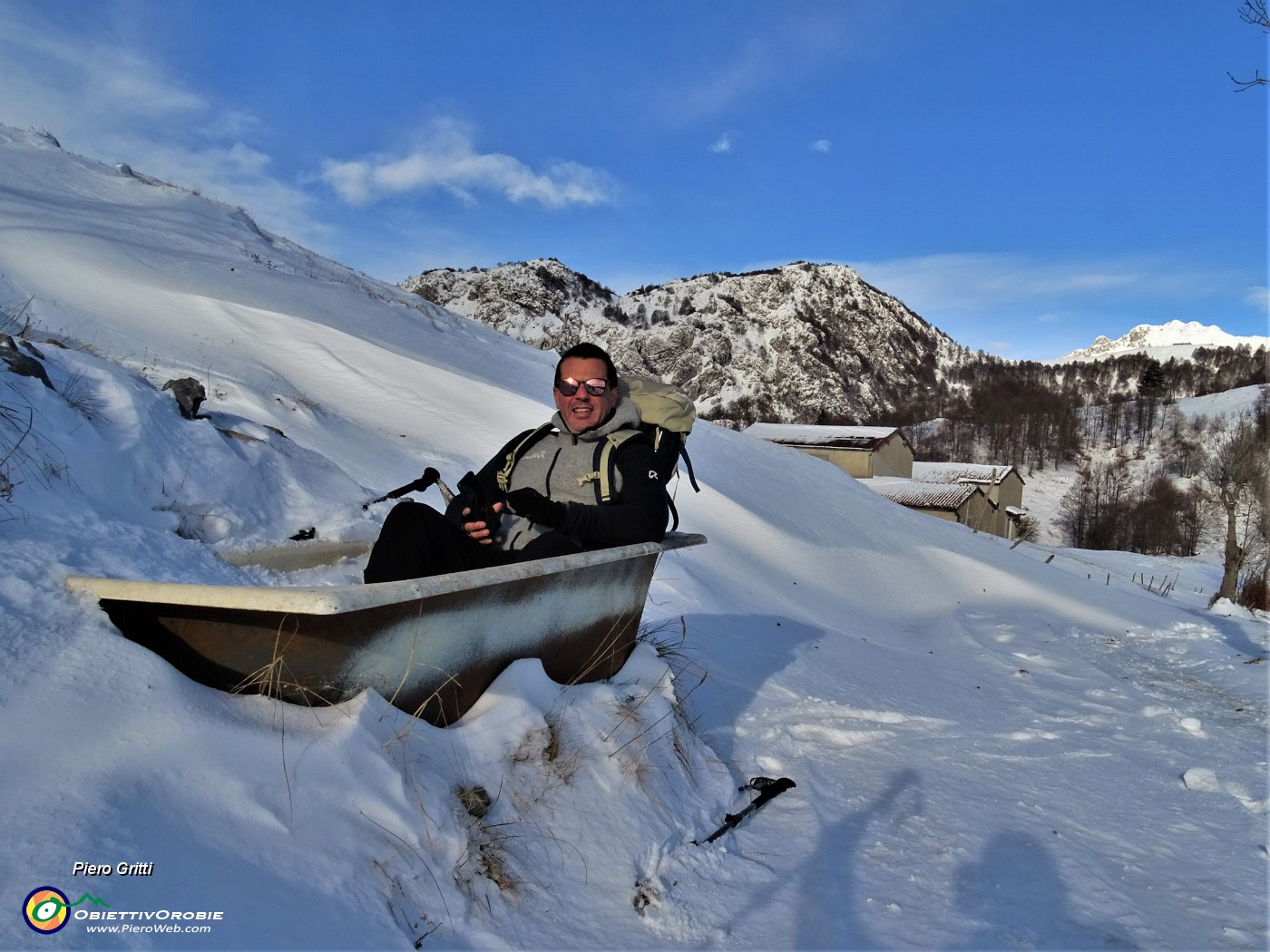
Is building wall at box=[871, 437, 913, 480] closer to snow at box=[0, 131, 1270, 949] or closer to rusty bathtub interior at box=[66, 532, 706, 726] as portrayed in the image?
snow at box=[0, 131, 1270, 949]

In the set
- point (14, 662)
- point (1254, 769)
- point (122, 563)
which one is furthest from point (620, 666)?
point (1254, 769)

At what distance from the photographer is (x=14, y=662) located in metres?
1.70

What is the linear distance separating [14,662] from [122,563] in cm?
86

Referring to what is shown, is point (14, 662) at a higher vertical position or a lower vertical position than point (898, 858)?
higher

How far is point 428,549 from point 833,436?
51.2 m

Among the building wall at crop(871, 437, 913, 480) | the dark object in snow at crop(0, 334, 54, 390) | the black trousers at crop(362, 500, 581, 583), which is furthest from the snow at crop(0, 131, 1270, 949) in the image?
the building wall at crop(871, 437, 913, 480)

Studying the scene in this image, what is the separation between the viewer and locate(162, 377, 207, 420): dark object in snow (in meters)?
5.05

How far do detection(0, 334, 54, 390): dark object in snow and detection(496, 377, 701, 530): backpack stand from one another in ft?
8.38

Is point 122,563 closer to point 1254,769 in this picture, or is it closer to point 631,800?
point 631,800

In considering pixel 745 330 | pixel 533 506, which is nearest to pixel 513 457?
pixel 533 506

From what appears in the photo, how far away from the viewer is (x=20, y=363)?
12.7 feet

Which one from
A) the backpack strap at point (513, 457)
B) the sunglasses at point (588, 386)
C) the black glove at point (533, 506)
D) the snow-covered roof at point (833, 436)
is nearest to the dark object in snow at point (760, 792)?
the black glove at point (533, 506)

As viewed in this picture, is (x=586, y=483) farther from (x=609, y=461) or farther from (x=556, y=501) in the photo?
(x=556, y=501)

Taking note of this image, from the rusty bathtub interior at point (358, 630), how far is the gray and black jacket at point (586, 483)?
37 centimetres
